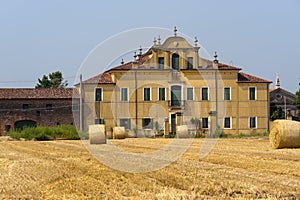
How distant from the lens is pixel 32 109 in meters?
59.6

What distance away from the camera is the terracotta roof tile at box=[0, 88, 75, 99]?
59.7 meters

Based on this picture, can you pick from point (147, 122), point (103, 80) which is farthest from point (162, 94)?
point (103, 80)

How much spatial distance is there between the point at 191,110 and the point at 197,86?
246 cm

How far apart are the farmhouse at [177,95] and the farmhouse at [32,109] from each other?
203 inches

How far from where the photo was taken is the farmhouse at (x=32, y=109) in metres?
58.8

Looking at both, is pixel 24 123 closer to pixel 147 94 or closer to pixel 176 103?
pixel 147 94

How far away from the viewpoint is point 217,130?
5366 cm

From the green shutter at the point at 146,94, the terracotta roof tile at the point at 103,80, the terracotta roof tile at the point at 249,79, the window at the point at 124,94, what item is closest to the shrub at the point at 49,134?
the window at the point at 124,94

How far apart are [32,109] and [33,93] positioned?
77.9 inches

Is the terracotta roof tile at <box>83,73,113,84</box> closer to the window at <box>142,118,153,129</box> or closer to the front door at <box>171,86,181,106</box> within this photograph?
the window at <box>142,118,153,129</box>

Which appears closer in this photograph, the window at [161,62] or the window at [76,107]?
the window at [161,62]

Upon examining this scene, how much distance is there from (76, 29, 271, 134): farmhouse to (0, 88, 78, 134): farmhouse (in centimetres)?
516

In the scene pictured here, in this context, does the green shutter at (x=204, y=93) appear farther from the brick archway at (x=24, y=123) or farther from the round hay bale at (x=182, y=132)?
the brick archway at (x=24, y=123)

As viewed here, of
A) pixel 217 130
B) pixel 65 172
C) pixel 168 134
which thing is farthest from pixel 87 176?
pixel 217 130
